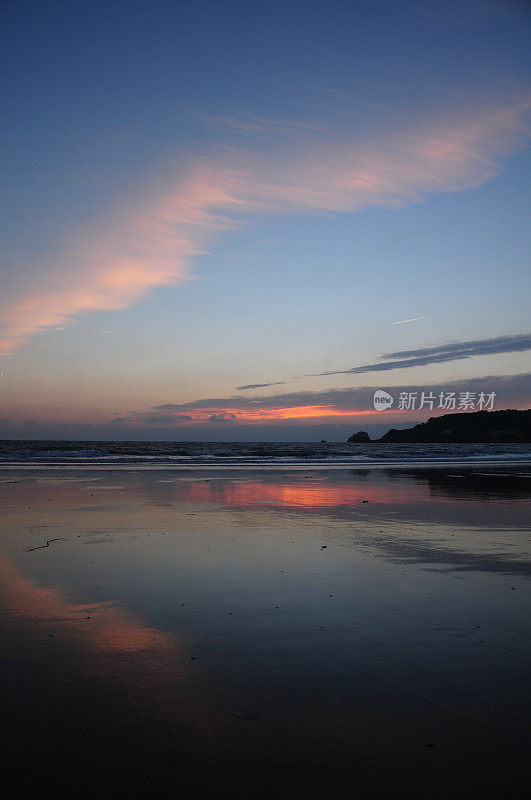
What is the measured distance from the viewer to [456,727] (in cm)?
333

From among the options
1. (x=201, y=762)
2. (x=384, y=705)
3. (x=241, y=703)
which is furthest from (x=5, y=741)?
(x=384, y=705)

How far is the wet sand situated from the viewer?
2.94 meters

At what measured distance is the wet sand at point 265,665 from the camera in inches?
116

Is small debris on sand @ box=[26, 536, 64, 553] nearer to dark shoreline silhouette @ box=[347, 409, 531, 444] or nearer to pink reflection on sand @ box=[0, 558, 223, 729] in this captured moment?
pink reflection on sand @ box=[0, 558, 223, 729]

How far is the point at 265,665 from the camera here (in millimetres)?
4242

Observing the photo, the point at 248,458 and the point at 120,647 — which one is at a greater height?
the point at 120,647

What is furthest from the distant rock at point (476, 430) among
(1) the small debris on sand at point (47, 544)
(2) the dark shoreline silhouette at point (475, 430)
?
(1) the small debris on sand at point (47, 544)

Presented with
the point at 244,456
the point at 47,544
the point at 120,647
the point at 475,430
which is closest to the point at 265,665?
the point at 120,647

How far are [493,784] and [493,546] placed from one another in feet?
22.2

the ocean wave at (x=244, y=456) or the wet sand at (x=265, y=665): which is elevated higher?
the wet sand at (x=265, y=665)

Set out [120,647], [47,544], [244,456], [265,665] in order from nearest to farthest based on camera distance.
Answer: [265,665], [120,647], [47,544], [244,456]

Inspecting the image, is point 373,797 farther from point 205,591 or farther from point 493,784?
point 205,591

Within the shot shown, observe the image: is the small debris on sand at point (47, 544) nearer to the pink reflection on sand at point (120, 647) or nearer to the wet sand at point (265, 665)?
the wet sand at point (265, 665)

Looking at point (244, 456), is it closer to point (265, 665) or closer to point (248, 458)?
point (248, 458)
